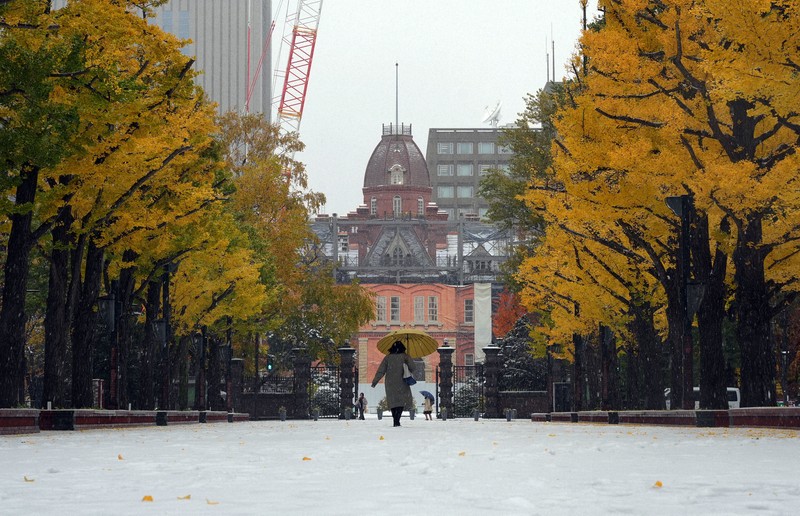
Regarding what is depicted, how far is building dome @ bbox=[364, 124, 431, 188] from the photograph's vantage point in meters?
143

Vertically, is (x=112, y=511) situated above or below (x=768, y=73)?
below

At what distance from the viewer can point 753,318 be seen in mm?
22250

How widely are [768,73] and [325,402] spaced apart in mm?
46994

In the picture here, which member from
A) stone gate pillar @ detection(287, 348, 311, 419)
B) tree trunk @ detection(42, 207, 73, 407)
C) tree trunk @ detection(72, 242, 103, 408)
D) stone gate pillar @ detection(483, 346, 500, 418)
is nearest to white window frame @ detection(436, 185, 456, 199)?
stone gate pillar @ detection(483, 346, 500, 418)

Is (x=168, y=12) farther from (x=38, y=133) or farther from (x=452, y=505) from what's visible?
(x=452, y=505)

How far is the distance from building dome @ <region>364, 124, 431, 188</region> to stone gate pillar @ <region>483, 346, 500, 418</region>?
84628mm

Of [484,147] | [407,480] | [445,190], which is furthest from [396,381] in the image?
[484,147]

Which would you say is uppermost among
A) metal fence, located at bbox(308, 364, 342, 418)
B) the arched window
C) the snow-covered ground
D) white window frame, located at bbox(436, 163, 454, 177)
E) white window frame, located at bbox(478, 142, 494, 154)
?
white window frame, located at bbox(478, 142, 494, 154)

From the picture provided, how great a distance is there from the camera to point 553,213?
2839 cm

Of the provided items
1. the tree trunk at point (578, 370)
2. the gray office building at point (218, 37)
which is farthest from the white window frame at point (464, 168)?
the tree trunk at point (578, 370)

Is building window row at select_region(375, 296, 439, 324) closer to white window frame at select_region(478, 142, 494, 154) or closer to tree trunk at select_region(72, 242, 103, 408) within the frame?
white window frame at select_region(478, 142, 494, 154)

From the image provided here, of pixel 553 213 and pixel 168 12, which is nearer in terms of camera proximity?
pixel 553 213

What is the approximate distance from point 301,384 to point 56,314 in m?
35.1

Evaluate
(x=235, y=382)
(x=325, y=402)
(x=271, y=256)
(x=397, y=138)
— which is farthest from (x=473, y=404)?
(x=397, y=138)
